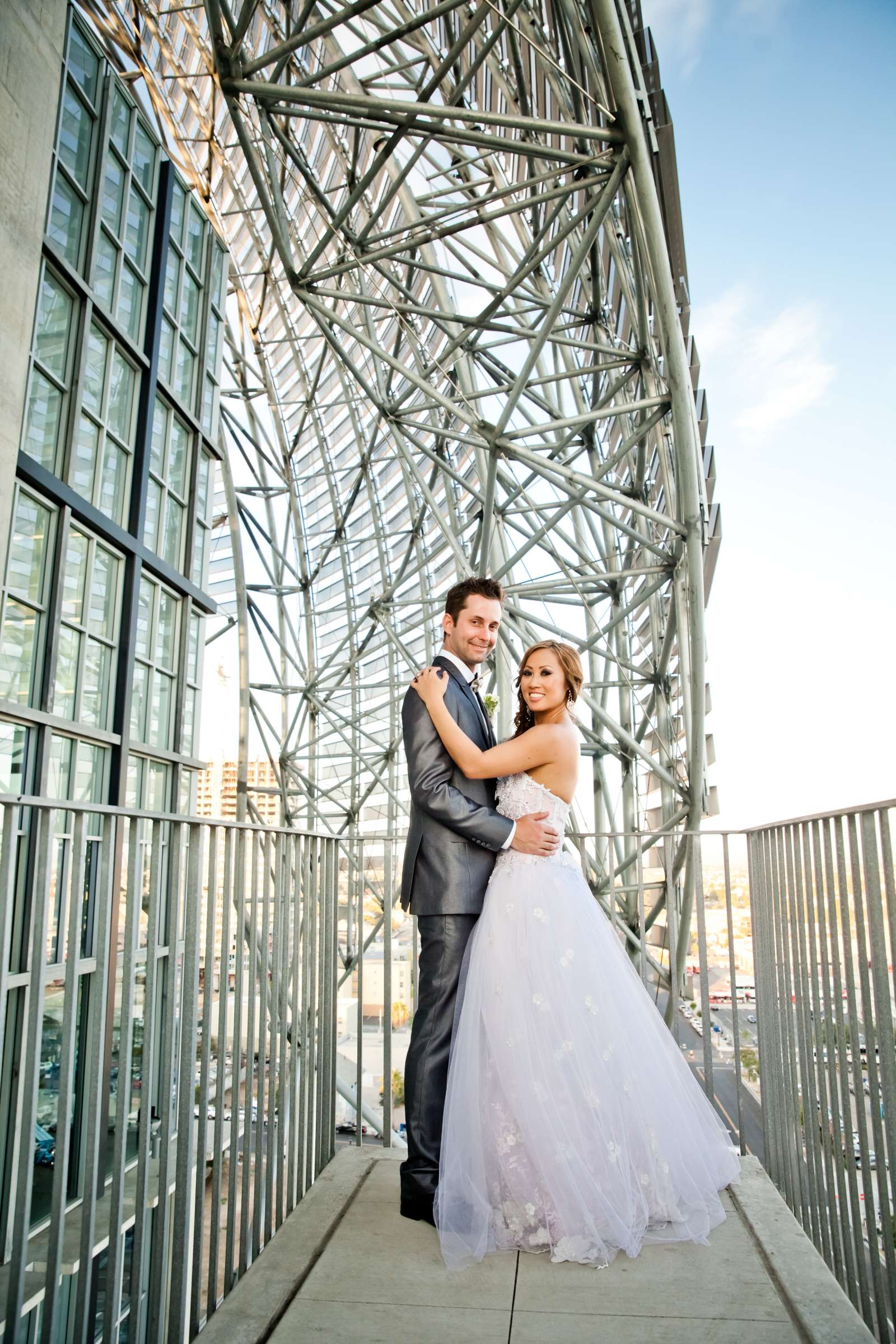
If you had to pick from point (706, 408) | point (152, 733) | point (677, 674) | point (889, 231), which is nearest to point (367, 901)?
point (677, 674)

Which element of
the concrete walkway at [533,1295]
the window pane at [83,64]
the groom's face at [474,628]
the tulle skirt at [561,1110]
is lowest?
the concrete walkway at [533,1295]

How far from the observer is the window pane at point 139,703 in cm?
958

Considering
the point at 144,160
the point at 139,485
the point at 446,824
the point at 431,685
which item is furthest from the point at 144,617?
the point at 446,824

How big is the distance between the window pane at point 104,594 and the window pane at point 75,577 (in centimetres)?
15

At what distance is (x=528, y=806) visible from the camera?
340cm

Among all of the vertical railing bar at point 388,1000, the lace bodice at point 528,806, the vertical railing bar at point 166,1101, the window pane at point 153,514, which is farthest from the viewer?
the window pane at point 153,514

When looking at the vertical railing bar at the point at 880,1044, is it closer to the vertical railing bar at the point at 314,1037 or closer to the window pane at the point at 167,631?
the vertical railing bar at the point at 314,1037

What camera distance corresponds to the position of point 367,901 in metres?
24.5

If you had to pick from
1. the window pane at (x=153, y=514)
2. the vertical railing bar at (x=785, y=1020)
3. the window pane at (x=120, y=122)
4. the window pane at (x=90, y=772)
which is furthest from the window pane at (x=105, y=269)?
the vertical railing bar at (x=785, y=1020)

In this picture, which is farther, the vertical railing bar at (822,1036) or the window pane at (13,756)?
the window pane at (13,756)

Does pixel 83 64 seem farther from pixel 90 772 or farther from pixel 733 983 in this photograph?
pixel 733 983

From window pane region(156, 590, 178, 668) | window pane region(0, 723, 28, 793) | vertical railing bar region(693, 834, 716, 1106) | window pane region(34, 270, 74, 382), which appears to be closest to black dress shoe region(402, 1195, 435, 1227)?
vertical railing bar region(693, 834, 716, 1106)

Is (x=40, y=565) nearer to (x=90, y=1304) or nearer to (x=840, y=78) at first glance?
(x=90, y=1304)

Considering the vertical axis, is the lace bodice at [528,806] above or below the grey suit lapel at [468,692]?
below
